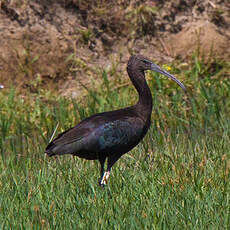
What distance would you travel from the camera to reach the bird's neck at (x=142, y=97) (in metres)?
5.21

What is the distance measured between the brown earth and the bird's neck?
2457mm

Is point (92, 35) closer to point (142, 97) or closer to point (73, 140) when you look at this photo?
point (142, 97)

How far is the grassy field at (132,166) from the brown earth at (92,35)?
0.30 metres

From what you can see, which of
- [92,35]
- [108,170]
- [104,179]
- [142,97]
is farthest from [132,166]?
[92,35]

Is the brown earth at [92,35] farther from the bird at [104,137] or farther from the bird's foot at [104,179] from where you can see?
the bird's foot at [104,179]

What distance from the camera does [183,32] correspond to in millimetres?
8219

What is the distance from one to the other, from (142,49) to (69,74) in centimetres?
99

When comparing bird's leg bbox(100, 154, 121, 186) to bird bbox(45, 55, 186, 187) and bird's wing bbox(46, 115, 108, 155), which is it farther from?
bird's wing bbox(46, 115, 108, 155)

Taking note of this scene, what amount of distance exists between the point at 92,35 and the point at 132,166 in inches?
137

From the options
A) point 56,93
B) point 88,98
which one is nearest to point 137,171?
point 88,98

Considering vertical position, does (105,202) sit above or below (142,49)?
above

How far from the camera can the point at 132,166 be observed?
16.9 ft

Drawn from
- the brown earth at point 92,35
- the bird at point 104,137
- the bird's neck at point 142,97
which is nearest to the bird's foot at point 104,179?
the bird at point 104,137

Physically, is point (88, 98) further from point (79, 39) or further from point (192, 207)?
point (192, 207)
